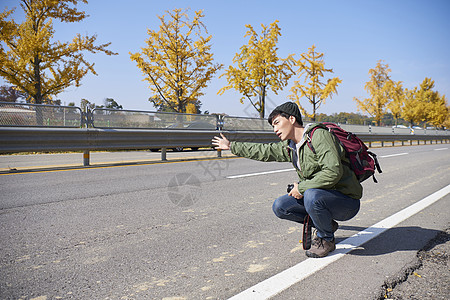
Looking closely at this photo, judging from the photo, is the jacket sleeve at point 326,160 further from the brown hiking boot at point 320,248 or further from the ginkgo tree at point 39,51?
the ginkgo tree at point 39,51

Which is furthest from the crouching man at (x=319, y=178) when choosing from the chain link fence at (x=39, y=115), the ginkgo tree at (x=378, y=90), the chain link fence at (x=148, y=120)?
the ginkgo tree at (x=378, y=90)

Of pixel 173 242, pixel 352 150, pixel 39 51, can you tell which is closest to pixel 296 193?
pixel 352 150

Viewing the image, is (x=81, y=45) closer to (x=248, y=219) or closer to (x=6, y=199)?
(x=6, y=199)

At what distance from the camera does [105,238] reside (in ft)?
10.8

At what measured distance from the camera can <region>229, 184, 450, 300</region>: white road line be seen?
2.21 meters

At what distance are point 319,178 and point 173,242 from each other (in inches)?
59.1

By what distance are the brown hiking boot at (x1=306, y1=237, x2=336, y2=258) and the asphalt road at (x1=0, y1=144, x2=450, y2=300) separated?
144 millimetres

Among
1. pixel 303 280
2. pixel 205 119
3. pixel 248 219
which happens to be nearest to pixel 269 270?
pixel 303 280

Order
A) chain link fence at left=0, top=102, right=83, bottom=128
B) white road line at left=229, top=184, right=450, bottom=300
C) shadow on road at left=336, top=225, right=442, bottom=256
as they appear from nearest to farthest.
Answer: white road line at left=229, top=184, right=450, bottom=300 → shadow on road at left=336, top=225, right=442, bottom=256 → chain link fence at left=0, top=102, right=83, bottom=128

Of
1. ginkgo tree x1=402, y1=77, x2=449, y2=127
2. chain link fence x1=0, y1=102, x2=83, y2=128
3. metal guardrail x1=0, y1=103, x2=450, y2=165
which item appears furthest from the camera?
ginkgo tree x1=402, y1=77, x2=449, y2=127

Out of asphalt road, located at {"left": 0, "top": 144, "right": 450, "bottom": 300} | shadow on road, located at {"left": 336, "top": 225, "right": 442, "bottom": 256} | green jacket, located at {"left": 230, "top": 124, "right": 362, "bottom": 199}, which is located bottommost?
shadow on road, located at {"left": 336, "top": 225, "right": 442, "bottom": 256}

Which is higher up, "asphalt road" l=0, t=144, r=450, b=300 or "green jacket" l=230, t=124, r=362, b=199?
"green jacket" l=230, t=124, r=362, b=199

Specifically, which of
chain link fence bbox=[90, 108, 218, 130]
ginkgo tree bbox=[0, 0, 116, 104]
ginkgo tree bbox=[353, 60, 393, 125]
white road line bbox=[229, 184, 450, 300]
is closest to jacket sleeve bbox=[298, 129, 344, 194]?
white road line bbox=[229, 184, 450, 300]

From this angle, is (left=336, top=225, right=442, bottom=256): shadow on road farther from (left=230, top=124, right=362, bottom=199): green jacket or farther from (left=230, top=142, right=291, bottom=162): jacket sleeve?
(left=230, top=142, right=291, bottom=162): jacket sleeve
